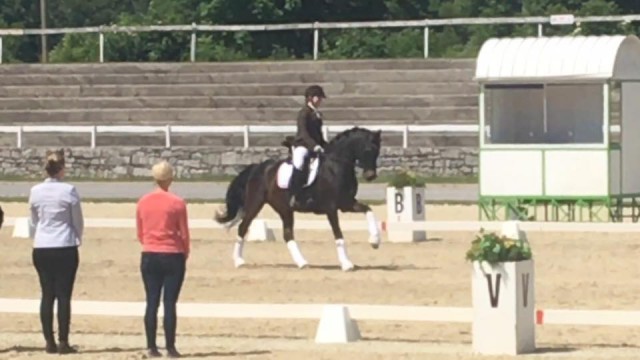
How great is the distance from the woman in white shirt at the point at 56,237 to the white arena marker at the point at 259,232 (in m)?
11.9

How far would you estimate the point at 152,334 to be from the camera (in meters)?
15.1

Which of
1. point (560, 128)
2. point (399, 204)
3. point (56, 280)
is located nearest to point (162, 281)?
point (56, 280)

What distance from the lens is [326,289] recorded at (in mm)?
20438

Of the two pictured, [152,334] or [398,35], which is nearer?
[152,334]

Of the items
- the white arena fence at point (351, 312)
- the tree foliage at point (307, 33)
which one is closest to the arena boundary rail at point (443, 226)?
the white arena fence at point (351, 312)

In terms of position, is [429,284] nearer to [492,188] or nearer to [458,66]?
[492,188]

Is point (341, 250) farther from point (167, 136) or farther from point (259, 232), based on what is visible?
point (167, 136)

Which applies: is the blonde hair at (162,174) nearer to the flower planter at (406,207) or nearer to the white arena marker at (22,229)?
the flower planter at (406,207)

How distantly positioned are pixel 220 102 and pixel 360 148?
2454 cm

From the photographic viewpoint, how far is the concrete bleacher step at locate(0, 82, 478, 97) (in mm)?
45562

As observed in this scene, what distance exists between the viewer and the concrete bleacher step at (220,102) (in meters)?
44.9

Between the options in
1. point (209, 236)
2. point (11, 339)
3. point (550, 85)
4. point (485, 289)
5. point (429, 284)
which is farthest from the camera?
point (550, 85)

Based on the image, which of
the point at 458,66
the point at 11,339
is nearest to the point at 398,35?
the point at 458,66

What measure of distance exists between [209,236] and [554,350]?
547 inches
